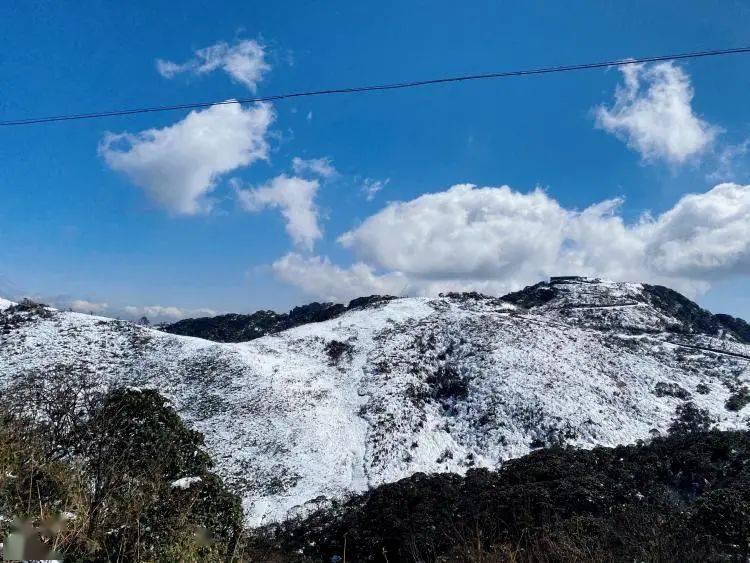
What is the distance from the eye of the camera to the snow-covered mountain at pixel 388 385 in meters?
27.2

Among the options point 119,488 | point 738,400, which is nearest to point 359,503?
point 119,488

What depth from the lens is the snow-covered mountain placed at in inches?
1072

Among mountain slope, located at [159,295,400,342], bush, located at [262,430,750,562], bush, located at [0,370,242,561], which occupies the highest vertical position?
mountain slope, located at [159,295,400,342]

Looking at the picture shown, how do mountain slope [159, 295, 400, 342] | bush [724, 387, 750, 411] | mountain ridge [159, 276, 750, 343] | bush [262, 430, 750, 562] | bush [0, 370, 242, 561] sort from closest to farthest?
bush [0, 370, 242, 561] → bush [262, 430, 750, 562] → bush [724, 387, 750, 411] → mountain ridge [159, 276, 750, 343] → mountain slope [159, 295, 400, 342]

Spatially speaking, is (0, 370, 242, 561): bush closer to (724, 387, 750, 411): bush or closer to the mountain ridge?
(724, 387, 750, 411): bush

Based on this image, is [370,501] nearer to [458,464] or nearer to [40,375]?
[458,464]

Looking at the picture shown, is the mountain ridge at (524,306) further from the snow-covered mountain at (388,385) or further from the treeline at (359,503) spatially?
the treeline at (359,503)

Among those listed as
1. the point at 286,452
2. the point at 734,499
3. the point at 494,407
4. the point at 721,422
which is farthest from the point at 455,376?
the point at 734,499

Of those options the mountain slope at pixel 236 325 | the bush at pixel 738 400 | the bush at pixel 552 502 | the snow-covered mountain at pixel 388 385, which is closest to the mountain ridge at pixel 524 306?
the mountain slope at pixel 236 325

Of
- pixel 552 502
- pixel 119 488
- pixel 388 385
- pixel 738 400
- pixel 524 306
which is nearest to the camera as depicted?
pixel 119 488

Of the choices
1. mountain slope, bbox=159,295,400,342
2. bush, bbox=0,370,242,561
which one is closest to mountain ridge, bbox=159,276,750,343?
mountain slope, bbox=159,295,400,342

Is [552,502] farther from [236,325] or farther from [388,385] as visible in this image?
[236,325]

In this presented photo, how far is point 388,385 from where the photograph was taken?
36.2m

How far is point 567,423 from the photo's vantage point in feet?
95.7
